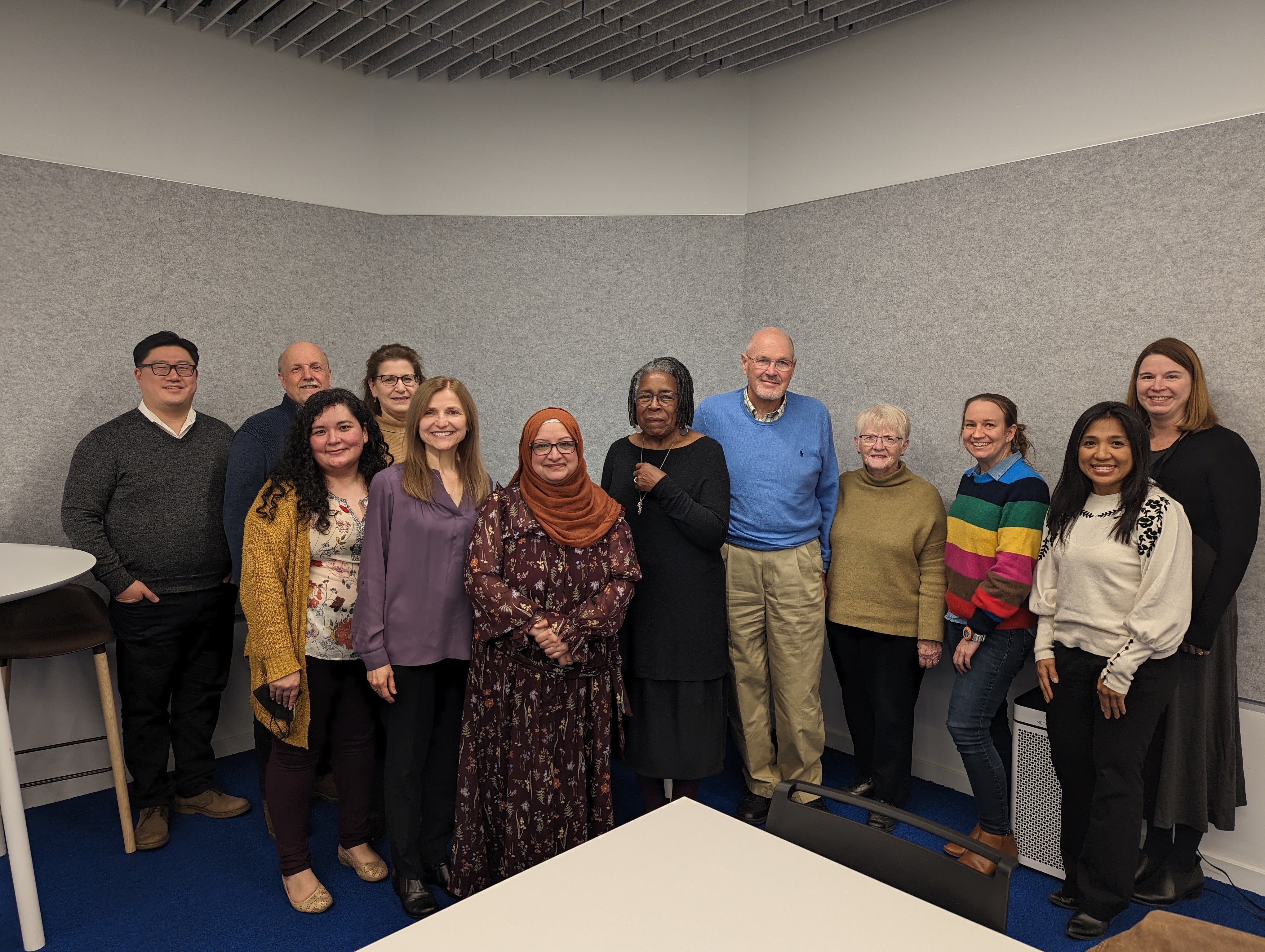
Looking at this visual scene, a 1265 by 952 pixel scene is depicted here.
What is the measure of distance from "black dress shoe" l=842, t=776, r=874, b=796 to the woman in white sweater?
2.59ft

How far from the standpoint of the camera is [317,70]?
3.79 meters

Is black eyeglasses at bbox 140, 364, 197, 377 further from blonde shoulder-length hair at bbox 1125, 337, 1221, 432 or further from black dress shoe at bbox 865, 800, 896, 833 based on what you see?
blonde shoulder-length hair at bbox 1125, 337, 1221, 432

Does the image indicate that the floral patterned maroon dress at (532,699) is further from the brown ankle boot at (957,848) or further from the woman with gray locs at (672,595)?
the brown ankle boot at (957,848)

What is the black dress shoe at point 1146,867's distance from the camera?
2.54 m

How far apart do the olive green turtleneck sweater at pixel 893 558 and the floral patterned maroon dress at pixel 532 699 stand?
0.97m

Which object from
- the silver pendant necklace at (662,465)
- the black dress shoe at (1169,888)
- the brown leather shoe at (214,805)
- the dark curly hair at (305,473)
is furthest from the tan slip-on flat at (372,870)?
the black dress shoe at (1169,888)

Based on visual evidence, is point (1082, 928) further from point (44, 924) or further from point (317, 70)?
point (317, 70)

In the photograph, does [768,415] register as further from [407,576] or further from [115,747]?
[115,747]

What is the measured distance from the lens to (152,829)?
2.84 meters

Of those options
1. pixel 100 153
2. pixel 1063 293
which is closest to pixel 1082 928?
pixel 1063 293

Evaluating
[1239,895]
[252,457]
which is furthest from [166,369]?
[1239,895]

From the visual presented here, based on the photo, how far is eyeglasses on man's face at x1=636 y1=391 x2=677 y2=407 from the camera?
101 inches

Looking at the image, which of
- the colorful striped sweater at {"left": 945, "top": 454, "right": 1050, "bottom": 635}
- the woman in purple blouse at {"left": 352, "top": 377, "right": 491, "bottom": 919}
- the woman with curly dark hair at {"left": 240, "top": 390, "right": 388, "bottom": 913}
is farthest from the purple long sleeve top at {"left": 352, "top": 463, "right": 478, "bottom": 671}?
the colorful striped sweater at {"left": 945, "top": 454, "right": 1050, "bottom": 635}

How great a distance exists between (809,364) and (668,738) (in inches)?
74.5
